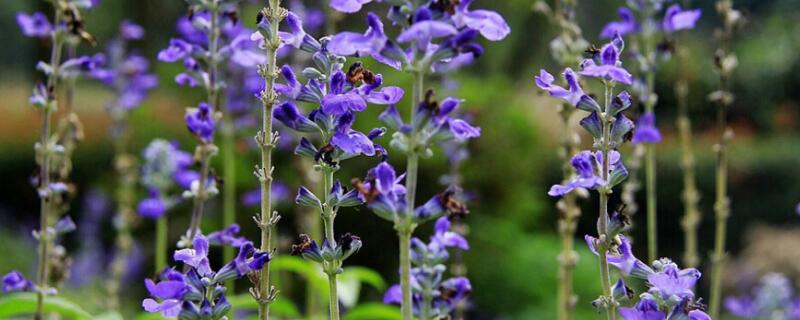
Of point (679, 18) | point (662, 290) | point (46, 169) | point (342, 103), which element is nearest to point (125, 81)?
point (46, 169)

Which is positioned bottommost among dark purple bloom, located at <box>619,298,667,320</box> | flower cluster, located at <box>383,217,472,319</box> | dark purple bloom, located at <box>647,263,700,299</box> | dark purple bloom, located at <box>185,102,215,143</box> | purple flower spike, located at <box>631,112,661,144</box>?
dark purple bloom, located at <box>619,298,667,320</box>

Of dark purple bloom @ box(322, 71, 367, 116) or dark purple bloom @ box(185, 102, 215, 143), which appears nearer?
dark purple bloom @ box(322, 71, 367, 116)

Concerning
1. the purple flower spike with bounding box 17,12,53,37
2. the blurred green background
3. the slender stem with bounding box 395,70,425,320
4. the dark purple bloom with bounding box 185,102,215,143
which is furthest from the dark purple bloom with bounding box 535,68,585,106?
the purple flower spike with bounding box 17,12,53,37

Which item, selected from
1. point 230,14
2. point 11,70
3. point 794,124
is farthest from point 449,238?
point 11,70

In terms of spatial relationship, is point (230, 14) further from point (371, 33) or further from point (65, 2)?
point (371, 33)

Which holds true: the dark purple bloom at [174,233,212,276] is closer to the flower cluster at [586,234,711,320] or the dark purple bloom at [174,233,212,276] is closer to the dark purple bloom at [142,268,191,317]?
the dark purple bloom at [142,268,191,317]

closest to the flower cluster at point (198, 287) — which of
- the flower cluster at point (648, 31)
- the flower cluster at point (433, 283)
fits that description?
the flower cluster at point (433, 283)

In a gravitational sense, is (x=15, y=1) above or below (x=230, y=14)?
above
